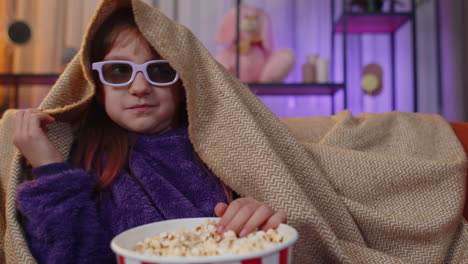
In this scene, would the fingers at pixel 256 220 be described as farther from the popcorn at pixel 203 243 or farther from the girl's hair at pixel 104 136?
the girl's hair at pixel 104 136

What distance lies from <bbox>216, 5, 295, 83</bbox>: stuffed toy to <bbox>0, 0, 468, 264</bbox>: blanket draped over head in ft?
5.13

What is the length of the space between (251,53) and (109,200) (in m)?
1.81

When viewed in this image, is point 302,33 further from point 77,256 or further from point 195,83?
point 77,256

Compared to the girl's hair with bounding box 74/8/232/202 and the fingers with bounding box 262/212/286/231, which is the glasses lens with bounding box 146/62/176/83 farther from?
the fingers with bounding box 262/212/286/231

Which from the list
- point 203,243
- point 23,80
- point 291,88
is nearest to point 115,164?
point 203,243

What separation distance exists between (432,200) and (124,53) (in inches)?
29.7

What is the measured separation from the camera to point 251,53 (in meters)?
2.53

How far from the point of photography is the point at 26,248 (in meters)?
0.75

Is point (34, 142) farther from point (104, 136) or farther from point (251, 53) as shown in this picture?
point (251, 53)

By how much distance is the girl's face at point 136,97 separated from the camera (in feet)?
2.93

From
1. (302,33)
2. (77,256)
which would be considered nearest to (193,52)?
(77,256)

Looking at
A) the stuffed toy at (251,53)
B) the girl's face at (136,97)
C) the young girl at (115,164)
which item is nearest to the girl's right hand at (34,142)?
the young girl at (115,164)

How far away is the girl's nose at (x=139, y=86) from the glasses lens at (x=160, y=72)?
0.02 m

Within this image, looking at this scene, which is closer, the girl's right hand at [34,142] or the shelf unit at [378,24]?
the girl's right hand at [34,142]
